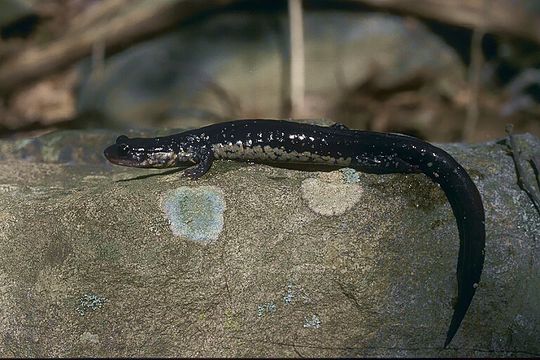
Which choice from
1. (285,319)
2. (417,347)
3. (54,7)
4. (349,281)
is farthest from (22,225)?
(54,7)

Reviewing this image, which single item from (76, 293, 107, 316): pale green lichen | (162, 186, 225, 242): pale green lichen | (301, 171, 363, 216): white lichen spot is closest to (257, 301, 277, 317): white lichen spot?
(162, 186, 225, 242): pale green lichen

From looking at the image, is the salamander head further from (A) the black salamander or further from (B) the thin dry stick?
(B) the thin dry stick

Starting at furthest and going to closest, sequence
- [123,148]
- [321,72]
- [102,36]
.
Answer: [102,36] → [321,72] → [123,148]

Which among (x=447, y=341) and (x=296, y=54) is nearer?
(x=447, y=341)

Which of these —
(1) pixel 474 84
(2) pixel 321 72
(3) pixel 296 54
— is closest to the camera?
(3) pixel 296 54

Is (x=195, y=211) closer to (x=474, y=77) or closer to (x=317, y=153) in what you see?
(x=317, y=153)

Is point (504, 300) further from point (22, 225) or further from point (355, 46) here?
point (355, 46)

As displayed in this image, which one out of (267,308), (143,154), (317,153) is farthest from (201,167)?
(267,308)

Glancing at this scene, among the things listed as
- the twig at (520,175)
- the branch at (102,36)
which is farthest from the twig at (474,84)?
the twig at (520,175)
